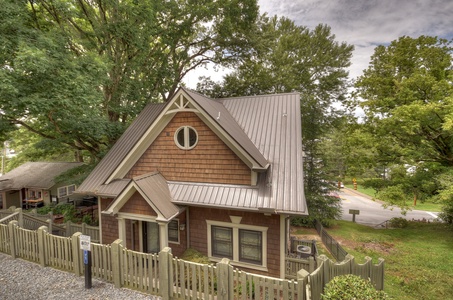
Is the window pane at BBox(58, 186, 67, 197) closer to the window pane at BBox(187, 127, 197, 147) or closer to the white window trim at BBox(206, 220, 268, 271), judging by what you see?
the window pane at BBox(187, 127, 197, 147)

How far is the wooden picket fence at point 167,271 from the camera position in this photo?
5.81 metres

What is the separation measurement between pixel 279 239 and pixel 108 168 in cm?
887

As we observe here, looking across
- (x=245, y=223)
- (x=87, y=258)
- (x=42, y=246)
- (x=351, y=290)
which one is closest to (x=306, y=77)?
(x=245, y=223)

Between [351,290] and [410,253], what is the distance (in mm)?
12827

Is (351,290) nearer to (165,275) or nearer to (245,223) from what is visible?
(245,223)

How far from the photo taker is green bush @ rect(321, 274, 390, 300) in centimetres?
525

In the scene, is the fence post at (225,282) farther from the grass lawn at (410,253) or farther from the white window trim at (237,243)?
the grass lawn at (410,253)

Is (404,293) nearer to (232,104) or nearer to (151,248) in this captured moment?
(151,248)

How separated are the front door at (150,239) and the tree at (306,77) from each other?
44.9ft

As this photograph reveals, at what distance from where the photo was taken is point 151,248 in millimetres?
10328

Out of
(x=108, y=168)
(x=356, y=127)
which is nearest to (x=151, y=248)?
(x=108, y=168)

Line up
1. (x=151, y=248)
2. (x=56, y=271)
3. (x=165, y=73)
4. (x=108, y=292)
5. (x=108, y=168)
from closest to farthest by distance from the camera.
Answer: (x=108, y=292)
(x=56, y=271)
(x=151, y=248)
(x=108, y=168)
(x=165, y=73)

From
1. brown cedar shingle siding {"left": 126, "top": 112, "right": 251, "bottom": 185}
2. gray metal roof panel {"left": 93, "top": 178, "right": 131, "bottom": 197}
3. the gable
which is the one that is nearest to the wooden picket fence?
gray metal roof panel {"left": 93, "top": 178, "right": 131, "bottom": 197}

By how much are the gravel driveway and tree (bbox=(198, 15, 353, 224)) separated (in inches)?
645
